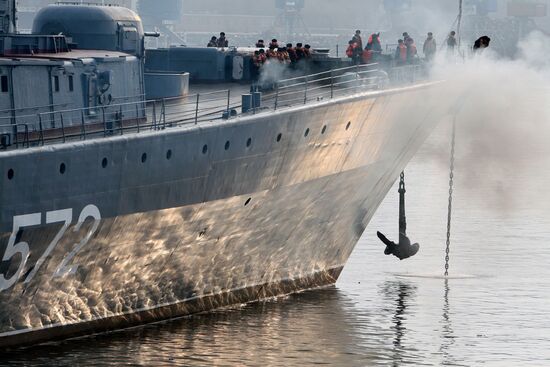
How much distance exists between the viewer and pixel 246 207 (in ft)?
98.0

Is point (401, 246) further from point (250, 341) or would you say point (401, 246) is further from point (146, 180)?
point (146, 180)

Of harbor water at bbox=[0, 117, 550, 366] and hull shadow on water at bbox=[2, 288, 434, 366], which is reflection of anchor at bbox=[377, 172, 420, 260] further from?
hull shadow on water at bbox=[2, 288, 434, 366]

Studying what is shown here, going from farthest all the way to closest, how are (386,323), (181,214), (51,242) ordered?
(386,323) → (181,214) → (51,242)

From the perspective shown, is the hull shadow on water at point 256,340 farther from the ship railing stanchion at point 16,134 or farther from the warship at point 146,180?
the ship railing stanchion at point 16,134

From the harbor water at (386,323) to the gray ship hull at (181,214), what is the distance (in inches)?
20.8

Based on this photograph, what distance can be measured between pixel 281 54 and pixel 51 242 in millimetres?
13744

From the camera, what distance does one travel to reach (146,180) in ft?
88.6

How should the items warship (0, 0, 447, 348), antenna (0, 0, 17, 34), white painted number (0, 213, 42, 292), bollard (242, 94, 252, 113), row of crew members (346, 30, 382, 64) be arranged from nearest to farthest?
white painted number (0, 213, 42, 292)
warship (0, 0, 447, 348)
bollard (242, 94, 252, 113)
antenna (0, 0, 17, 34)
row of crew members (346, 30, 382, 64)

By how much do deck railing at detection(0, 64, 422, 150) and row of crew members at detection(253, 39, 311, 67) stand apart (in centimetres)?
178

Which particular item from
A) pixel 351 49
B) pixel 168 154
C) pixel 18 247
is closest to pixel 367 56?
pixel 351 49

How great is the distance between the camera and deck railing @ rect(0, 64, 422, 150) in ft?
85.4

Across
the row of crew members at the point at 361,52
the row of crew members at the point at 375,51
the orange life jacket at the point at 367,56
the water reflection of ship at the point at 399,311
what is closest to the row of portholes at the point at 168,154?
the water reflection of ship at the point at 399,311

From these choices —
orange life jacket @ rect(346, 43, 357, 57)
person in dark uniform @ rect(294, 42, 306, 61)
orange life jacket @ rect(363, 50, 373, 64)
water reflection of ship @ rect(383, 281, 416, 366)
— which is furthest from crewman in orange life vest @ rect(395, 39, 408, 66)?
water reflection of ship @ rect(383, 281, 416, 366)

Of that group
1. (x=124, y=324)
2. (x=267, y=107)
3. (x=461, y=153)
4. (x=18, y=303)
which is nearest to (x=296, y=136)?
(x=267, y=107)
